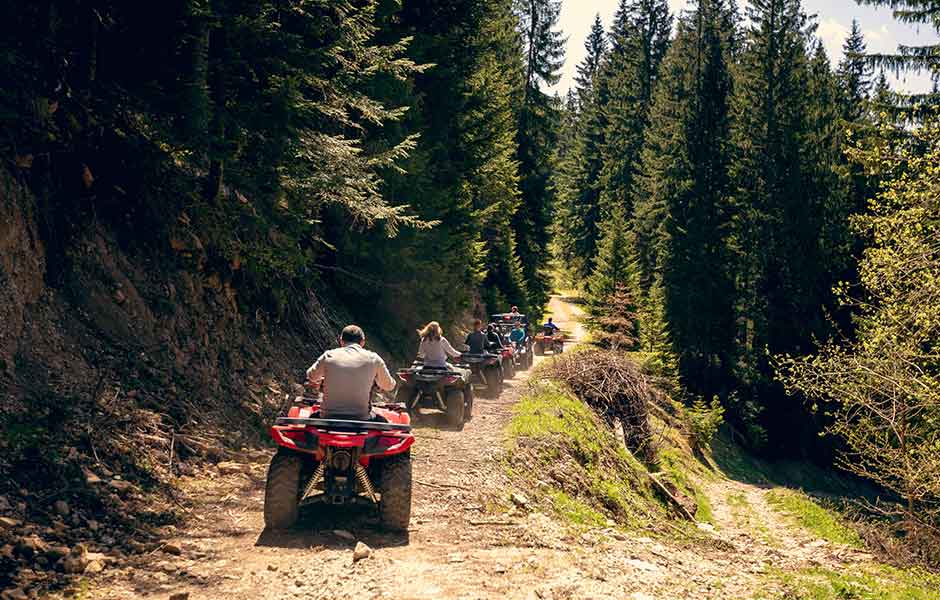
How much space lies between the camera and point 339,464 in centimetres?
645

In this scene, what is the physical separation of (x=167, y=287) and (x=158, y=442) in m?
3.10

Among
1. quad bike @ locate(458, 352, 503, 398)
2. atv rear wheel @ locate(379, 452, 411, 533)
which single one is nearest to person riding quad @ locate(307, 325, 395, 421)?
atv rear wheel @ locate(379, 452, 411, 533)

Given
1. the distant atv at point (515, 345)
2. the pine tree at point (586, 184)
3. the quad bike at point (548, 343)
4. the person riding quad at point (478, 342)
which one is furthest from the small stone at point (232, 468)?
the pine tree at point (586, 184)

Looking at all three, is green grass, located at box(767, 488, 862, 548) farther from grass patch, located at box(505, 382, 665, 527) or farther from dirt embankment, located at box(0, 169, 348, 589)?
dirt embankment, located at box(0, 169, 348, 589)

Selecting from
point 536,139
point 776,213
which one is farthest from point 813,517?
point 536,139

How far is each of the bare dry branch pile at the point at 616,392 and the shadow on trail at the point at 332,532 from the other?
12.5 metres

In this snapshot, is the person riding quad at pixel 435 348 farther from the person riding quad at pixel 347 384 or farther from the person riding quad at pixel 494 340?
the person riding quad at pixel 494 340

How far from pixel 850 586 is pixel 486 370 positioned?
37.3 ft

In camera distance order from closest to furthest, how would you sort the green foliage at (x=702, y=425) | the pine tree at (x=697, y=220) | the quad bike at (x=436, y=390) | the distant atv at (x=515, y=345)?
the quad bike at (x=436, y=390), the distant atv at (x=515, y=345), the green foliage at (x=702, y=425), the pine tree at (x=697, y=220)

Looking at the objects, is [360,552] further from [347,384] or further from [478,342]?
[478,342]

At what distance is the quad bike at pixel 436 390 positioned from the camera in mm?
12781

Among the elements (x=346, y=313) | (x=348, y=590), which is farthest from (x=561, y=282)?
(x=348, y=590)

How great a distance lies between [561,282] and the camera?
65938 mm

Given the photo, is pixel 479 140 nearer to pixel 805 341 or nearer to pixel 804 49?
pixel 805 341
